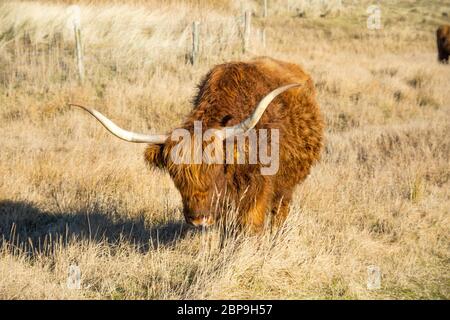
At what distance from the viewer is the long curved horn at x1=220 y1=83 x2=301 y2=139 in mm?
3521

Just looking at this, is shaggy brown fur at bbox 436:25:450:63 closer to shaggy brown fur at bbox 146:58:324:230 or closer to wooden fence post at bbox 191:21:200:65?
wooden fence post at bbox 191:21:200:65

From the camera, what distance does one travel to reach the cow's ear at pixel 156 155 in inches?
152

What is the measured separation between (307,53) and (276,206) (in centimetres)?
1257

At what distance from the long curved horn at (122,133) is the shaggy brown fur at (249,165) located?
0.08 m

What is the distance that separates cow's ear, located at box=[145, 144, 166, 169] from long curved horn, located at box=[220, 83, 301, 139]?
1.67 feet

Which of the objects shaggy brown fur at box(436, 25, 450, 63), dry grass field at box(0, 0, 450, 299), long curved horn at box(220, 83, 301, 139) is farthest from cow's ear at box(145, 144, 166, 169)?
shaggy brown fur at box(436, 25, 450, 63)

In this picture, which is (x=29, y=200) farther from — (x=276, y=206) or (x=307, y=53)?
(x=307, y=53)

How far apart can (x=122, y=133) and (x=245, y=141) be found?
2.86ft

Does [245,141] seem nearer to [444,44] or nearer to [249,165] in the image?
[249,165]

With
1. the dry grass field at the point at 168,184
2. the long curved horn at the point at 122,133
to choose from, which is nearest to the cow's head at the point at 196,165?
the long curved horn at the point at 122,133

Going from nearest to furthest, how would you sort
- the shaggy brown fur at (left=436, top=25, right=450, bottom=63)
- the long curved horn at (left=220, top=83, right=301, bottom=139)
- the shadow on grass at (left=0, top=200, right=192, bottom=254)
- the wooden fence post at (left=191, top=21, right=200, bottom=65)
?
the long curved horn at (left=220, top=83, right=301, bottom=139) → the shadow on grass at (left=0, top=200, right=192, bottom=254) → the wooden fence post at (left=191, top=21, right=200, bottom=65) → the shaggy brown fur at (left=436, top=25, right=450, bottom=63)

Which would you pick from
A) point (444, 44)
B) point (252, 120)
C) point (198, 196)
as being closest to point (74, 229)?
point (198, 196)

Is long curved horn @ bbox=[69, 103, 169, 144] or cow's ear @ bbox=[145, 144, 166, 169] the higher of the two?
long curved horn @ bbox=[69, 103, 169, 144]

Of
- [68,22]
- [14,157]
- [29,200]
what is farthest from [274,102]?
[68,22]
